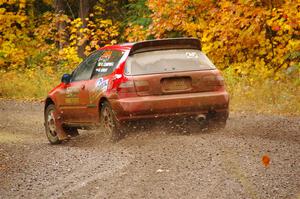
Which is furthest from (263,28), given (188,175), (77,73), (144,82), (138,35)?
(188,175)

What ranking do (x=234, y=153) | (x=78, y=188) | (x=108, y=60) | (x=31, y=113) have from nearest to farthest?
(x=78, y=188), (x=234, y=153), (x=108, y=60), (x=31, y=113)

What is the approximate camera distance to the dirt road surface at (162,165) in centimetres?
741

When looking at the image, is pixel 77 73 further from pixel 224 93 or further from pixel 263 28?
pixel 263 28

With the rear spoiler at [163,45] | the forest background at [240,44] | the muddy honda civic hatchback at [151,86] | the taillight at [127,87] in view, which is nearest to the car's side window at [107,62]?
the muddy honda civic hatchback at [151,86]

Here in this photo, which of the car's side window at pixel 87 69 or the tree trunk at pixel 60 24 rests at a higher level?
the car's side window at pixel 87 69

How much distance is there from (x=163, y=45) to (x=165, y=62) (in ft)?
1.15

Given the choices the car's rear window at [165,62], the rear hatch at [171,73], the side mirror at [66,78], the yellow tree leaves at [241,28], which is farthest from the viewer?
the yellow tree leaves at [241,28]

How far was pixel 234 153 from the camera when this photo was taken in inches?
366

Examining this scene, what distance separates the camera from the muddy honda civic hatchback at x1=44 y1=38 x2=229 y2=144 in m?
10.5

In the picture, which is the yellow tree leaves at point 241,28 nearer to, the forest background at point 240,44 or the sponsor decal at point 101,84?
the forest background at point 240,44

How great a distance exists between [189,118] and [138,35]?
39.4 feet

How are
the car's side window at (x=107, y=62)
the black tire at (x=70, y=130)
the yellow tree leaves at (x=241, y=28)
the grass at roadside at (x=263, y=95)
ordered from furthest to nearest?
the yellow tree leaves at (x=241, y=28) → the grass at roadside at (x=263, y=95) → the black tire at (x=70, y=130) → the car's side window at (x=107, y=62)

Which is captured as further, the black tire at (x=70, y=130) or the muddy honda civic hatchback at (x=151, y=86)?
the black tire at (x=70, y=130)

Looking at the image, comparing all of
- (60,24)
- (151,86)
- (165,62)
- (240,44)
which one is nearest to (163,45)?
(165,62)
